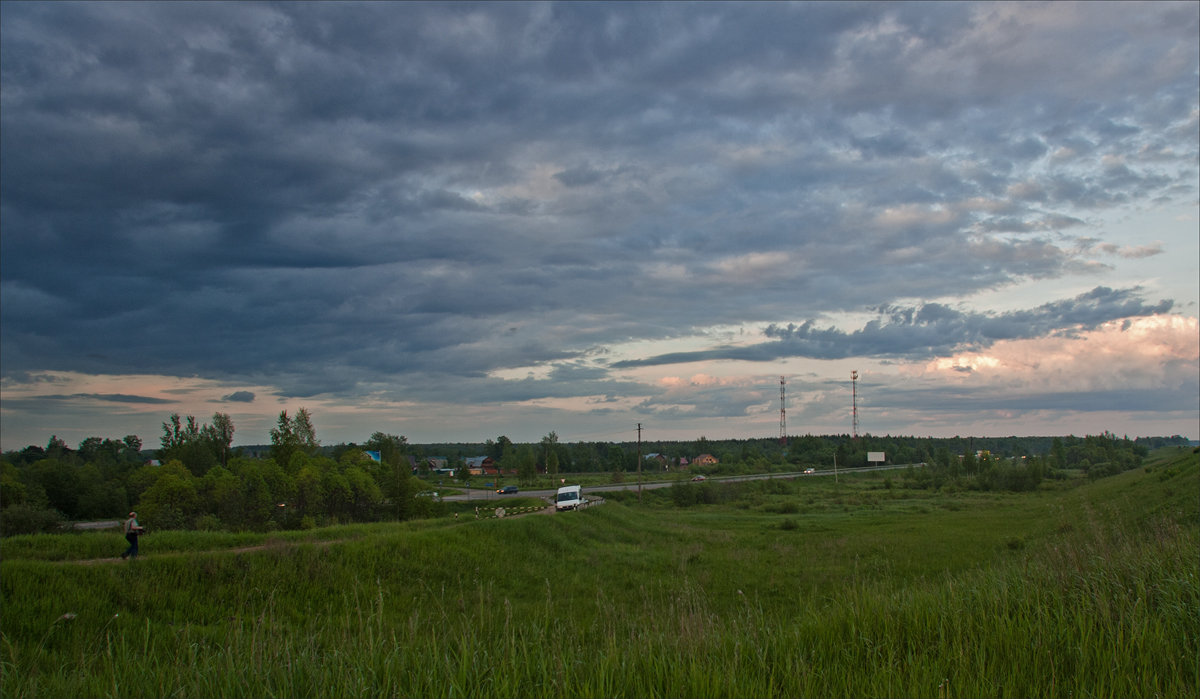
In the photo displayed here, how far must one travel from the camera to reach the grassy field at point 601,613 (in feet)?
16.6

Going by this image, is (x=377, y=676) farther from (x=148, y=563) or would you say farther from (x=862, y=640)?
(x=148, y=563)

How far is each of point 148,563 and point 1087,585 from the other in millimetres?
21009

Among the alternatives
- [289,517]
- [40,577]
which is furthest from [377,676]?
[289,517]

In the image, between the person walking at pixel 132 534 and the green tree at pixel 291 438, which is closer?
the person walking at pixel 132 534

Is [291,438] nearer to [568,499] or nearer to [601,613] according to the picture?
[568,499]

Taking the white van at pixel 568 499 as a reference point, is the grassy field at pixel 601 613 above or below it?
above

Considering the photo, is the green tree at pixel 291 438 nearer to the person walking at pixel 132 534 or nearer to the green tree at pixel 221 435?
the green tree at pixel 221 435

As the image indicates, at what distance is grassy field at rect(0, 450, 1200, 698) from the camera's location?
16.6ft

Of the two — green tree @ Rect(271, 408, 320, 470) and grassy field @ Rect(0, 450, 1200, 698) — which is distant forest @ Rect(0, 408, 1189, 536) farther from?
grassy field @ Rect(0, 450, 1200, 698)

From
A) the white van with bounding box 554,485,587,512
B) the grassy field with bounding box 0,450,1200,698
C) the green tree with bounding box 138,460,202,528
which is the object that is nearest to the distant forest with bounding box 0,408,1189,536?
the green tree with bounding box 138,460,202,528

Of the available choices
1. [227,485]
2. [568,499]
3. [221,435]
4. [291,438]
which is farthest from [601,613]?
[221,435]

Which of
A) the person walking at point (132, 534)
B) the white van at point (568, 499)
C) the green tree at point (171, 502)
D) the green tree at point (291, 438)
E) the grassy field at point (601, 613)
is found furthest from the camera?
the green tree at point (291, 438)

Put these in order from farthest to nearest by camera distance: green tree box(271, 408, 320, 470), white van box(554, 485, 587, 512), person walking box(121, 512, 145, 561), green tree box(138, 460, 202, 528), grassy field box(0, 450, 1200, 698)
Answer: green tree box(271, 408, 320, 470)
white van box(554, 485, 587, 512)
green tree box(138, 460, 202, 528)
person walking box(121, 512, 145, 561)
grassy field box(0, 450, 1200, 698)

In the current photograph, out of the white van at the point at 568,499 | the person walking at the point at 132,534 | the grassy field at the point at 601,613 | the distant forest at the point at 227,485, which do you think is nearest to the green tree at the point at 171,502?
the distant forest at the point at 227,485
